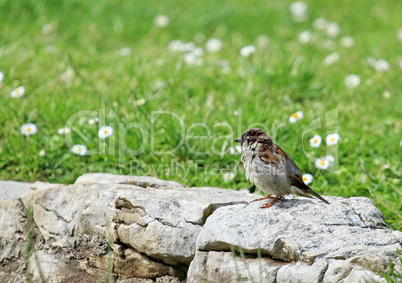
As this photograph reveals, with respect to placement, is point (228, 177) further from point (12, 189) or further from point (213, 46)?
point (213, 46)

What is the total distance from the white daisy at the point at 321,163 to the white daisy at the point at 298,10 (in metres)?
4.28

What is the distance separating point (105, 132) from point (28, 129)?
0.77 metres

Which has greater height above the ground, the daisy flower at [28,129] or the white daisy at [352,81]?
the white daisy at [352,81]

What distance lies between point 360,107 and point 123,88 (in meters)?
2.66

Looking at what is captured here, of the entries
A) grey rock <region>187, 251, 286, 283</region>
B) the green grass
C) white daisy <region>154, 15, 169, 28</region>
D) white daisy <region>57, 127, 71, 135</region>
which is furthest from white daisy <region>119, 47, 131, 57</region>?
grey rock <region>187, 251, 286, 283</region>

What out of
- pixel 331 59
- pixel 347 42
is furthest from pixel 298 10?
pixel 331 59

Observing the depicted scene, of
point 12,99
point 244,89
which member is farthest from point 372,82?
point 12,99

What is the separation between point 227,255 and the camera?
3.36 metres

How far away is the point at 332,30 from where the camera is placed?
854cm

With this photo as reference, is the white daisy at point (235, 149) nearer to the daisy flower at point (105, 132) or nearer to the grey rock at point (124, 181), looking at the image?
the grey rock at point (124, 181)

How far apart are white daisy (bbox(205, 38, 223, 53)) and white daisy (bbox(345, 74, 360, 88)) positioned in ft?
6.27

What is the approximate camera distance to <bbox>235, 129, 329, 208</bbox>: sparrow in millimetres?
3637

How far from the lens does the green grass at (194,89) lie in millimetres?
5195

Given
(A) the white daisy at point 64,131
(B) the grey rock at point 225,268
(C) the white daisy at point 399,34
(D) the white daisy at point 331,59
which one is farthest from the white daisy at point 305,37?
(B) the grey rock at point 225,268
